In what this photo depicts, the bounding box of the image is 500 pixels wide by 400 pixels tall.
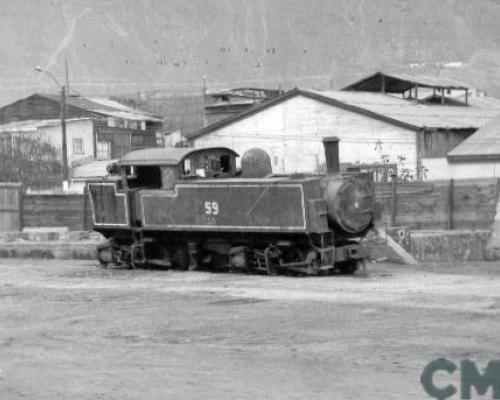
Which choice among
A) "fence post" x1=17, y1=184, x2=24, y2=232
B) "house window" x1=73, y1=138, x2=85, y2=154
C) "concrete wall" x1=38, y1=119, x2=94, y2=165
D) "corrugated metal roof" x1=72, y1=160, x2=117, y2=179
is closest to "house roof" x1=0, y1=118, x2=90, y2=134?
"concrete wall" x1=38, y1=119, x2=94, y2=165

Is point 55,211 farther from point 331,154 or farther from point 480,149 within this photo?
point 331,154

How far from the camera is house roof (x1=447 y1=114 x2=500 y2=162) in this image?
3653cm

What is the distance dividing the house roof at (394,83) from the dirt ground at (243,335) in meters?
38.9

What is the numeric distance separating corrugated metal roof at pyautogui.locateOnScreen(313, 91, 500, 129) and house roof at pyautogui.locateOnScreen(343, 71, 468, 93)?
158 centimetres

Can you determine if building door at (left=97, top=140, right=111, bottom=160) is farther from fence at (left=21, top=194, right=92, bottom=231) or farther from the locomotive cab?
the locomotive cab

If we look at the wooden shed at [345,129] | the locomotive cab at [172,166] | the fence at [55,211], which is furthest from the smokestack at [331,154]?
the wooden shed at [345,129]

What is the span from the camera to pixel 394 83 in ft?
207

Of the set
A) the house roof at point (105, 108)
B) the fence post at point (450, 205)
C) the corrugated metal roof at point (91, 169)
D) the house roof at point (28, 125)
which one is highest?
the house roof at point (105, 108)

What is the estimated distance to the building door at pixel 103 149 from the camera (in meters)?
64.5

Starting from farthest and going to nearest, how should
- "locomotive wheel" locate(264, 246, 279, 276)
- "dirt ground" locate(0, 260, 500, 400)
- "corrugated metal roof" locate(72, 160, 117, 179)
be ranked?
"corrugated metal roof" locate(72, 160, 117, 179), "locomotive wheel" locate(264, 246, 279, 276), "dirt ground" locate(0, 260, 500, 400)

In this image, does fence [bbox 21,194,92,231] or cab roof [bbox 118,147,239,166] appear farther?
fence [bbox 21,194,92,231]

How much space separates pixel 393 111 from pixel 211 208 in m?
29.1

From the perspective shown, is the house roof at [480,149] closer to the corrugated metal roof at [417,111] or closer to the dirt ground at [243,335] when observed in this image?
the corrugated metal roof at [417,111]

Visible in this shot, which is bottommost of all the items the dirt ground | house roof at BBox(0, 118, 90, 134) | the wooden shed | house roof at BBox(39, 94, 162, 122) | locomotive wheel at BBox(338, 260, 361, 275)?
the dirt ground
